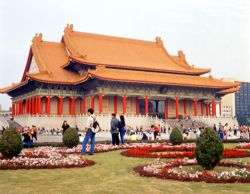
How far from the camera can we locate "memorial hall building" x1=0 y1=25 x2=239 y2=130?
127 feet

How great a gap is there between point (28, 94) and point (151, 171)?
3763 cm

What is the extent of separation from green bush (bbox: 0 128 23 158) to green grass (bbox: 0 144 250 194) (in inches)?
72.2

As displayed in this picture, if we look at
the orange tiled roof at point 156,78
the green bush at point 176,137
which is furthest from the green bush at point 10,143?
the orange tiled roof at point 156,78

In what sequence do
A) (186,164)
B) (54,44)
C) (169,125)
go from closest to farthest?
(186,164) < (169,125) < (54,44)

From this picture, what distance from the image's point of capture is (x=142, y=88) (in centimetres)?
4128

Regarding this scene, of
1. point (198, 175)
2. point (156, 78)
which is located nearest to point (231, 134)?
point (156, 78)

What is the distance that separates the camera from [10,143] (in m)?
10.8

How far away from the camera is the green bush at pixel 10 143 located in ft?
35.2

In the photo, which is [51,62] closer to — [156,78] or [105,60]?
[105,60]

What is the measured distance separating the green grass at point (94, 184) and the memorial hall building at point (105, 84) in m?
27.4

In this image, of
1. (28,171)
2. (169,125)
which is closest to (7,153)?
(28,171)

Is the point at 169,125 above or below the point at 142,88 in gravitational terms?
below

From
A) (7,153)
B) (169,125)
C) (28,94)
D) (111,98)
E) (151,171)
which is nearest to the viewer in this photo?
(151,171)

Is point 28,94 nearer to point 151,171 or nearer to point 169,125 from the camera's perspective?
point 169,125
